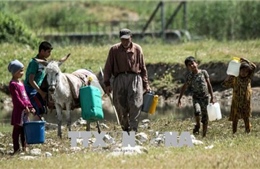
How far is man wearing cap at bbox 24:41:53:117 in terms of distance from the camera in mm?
18406

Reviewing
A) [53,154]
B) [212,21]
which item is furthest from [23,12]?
[53,154]

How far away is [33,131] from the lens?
1653 cm

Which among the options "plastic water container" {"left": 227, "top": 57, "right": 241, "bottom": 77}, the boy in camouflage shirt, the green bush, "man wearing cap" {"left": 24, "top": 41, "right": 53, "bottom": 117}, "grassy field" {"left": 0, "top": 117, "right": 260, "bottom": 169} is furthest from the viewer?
the green bush

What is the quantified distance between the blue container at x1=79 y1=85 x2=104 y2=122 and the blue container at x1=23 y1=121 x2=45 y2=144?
4.54ft

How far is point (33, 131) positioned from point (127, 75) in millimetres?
1998

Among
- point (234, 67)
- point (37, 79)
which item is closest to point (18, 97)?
point (37, 79)

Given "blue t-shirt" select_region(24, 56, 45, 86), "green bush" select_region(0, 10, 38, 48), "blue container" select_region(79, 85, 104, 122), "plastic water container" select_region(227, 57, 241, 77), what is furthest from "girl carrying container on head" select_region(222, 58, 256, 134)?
"green bush" select_region(0, 10, 38, 48)

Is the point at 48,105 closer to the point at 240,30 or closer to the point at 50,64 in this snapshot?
the point at 50,64

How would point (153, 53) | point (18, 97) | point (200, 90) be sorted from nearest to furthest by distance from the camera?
point (18, 97) → point (200, 90) → point (153, 53)

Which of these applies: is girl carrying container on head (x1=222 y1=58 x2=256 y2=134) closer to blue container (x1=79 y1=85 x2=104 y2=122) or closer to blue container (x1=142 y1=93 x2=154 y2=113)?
blue container (x1=142 y1=93 x2=154 y2=113)

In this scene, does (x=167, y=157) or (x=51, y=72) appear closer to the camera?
(x=167, y=157)

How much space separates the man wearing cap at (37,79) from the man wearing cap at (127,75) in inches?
63.1

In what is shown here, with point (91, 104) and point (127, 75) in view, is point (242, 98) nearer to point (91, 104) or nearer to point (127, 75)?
point (127, 75)

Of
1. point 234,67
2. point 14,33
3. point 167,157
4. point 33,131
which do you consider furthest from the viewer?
point 14,33
